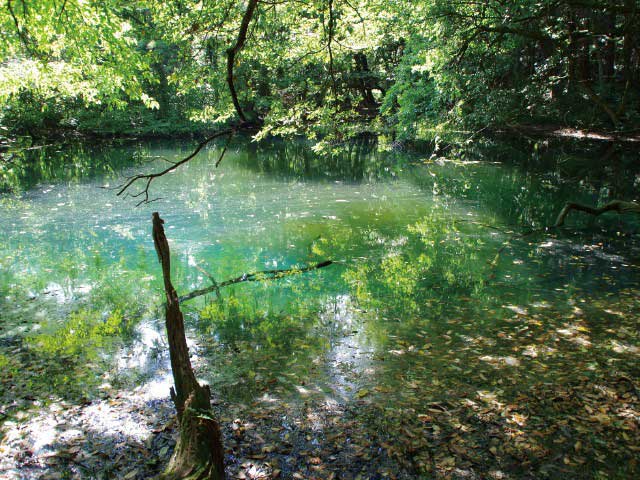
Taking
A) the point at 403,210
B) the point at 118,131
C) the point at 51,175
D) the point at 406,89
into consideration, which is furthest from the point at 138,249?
the point at 118,131

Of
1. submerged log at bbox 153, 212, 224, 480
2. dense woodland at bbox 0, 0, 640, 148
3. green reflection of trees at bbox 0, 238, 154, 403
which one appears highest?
dense woodland at bbox 0, 0, 640, 148

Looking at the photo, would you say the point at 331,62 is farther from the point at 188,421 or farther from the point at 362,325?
the point at 188,421

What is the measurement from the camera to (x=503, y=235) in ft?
37.0

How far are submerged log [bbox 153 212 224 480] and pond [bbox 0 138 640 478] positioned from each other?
50 centimetres

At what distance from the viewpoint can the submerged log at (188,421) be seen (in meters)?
3.39

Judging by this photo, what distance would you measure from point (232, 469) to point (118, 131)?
33.8 m

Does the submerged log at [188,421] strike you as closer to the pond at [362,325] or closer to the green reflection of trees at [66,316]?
the pond at [362,325]

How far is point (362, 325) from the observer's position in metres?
6.79

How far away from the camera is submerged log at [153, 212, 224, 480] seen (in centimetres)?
339

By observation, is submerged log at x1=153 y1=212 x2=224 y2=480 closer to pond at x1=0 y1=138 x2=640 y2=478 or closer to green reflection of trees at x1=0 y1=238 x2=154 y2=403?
pond at x1=0 y1=138 x2=640 y2=478

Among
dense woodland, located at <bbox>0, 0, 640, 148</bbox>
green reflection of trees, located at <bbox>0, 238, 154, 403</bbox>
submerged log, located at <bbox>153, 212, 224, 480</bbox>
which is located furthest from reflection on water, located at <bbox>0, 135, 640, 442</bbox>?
dense woodland, located at <bbox>0, 0, 640, 148</bbox>

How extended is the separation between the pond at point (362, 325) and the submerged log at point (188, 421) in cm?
50

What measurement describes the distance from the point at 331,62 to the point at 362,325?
3480 mm

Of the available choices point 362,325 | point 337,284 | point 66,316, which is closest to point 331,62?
point 362,325
